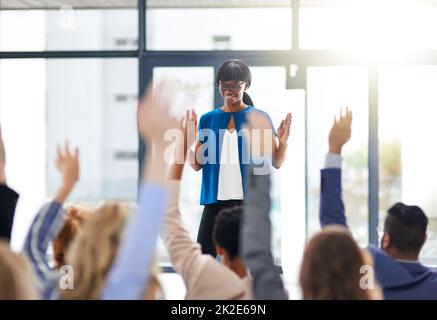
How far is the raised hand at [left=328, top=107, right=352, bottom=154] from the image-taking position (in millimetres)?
1770

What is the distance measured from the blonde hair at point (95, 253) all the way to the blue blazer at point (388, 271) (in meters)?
0.64

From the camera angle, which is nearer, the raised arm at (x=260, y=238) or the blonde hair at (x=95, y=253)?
the blonde hair at (x=95, y=253)

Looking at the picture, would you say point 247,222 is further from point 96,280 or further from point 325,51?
point 325,51

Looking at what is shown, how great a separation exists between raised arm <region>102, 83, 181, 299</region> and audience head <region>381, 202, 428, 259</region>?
0.97 metres

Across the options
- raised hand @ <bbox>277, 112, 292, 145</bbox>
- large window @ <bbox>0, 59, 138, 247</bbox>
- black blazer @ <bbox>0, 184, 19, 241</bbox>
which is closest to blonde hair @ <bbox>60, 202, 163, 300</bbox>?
black blazer @ <bbox>0, 184, 19, 241</bbox>

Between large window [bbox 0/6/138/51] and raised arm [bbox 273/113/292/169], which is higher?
large window [bbox 0/6/138/51]

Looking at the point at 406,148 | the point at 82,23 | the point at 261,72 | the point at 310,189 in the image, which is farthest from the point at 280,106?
the point at 82,23

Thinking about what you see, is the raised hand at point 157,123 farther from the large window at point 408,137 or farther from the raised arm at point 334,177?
the large window at point 408,137

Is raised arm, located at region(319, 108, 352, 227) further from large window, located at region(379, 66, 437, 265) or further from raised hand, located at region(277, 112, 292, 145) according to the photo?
large window, located at region(379, 66, 437, 265)

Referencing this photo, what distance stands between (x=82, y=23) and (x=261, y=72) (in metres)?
1.47

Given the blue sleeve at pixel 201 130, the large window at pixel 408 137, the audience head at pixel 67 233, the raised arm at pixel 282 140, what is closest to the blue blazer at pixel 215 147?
the blue sleeve at pixel 201 130

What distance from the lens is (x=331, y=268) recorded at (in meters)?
1.36

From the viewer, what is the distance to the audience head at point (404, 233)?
75.7 inches

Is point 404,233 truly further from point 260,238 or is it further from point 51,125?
point 51,125
